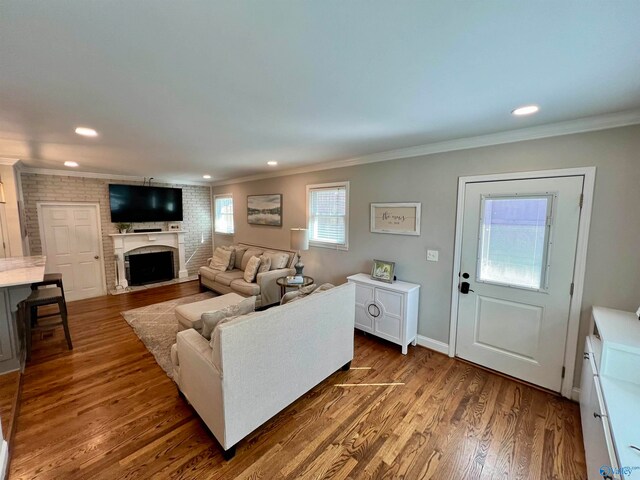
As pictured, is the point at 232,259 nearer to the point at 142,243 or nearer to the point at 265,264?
the point at 265,264

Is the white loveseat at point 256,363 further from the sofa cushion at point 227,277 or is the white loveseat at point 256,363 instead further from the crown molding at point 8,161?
the crown molding at point 8,161

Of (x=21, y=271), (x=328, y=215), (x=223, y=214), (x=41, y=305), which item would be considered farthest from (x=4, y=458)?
(x=223, y=214)

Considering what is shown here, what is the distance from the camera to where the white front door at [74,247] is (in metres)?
4.83

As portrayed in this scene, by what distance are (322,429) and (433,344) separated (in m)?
1.79

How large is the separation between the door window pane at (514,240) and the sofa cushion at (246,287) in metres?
3.07

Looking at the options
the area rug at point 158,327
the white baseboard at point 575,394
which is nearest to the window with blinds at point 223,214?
the area rug at point 158,327

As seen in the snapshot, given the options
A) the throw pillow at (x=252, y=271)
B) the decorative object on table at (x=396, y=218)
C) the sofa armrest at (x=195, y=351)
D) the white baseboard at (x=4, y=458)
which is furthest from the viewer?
the throw pillow at (x=252, y=271)

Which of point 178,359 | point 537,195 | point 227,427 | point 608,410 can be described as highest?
point 537,195

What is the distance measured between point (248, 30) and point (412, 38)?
71 centimetres

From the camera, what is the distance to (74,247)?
16.6 ft

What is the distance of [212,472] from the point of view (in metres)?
1.71

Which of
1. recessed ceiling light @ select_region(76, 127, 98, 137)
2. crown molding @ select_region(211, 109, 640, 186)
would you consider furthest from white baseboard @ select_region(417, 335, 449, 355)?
recessed ceiling light @ select_region(76, 127, 98, 137)

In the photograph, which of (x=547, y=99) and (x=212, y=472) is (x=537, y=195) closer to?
(x=547, y=99)

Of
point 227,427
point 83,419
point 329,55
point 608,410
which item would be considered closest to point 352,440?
point 227,427
